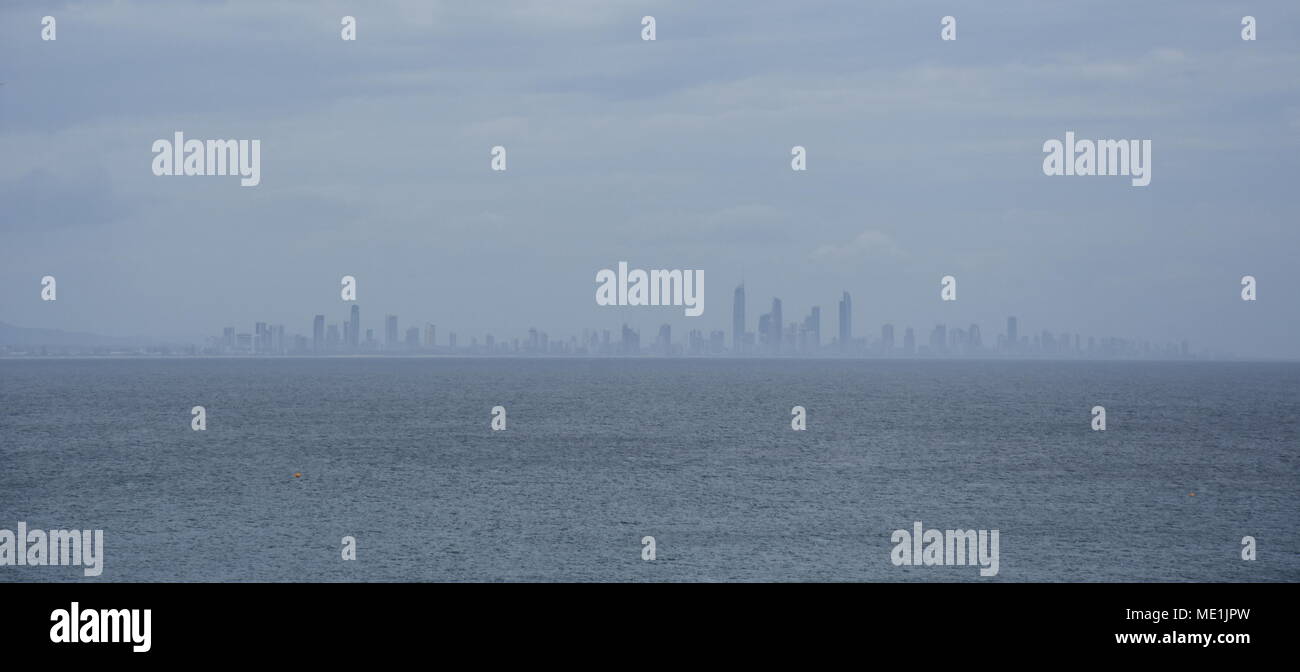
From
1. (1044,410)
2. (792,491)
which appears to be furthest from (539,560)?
(1044,410)

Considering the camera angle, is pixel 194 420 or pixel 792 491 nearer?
pixel 792 491
